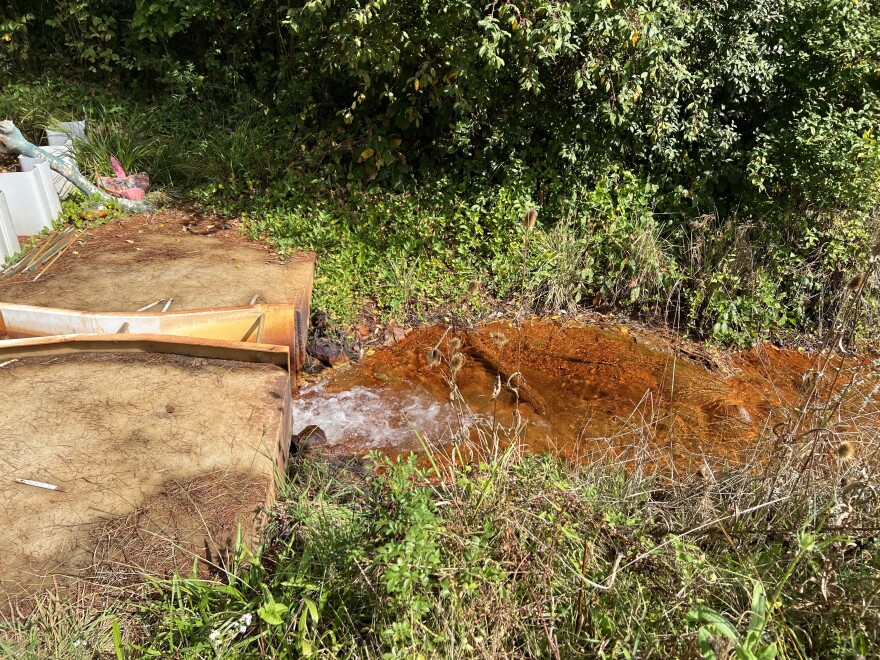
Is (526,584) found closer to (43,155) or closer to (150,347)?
(150,347)

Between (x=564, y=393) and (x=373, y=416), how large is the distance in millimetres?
1452

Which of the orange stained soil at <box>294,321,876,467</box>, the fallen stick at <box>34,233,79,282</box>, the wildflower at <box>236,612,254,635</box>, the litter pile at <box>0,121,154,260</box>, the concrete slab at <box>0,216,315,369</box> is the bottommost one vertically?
the orange stained soil at <box>294,321,876,467</box>

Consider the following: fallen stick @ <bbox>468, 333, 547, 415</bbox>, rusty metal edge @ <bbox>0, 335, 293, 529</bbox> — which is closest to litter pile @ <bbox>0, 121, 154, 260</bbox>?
rusty metal edge @ <bbox>0, 335, 293, 529</bbox>

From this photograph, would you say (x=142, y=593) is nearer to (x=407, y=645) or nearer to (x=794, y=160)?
(x=407, y=645)

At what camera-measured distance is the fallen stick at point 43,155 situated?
5.57 metres

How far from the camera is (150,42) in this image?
7.26m

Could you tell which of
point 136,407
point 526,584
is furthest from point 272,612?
point 136,407

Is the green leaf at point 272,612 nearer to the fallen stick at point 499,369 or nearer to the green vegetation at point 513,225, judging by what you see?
the green vegetation at point 513,225

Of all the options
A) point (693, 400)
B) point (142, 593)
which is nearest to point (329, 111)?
point (693, 400)

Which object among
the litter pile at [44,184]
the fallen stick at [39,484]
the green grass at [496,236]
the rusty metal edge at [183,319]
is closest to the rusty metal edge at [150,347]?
the rusty metal edge at [183,319]

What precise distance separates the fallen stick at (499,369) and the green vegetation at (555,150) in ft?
1.73

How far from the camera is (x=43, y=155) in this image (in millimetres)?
5590

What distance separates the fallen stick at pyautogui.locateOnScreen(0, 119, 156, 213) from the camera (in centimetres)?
557

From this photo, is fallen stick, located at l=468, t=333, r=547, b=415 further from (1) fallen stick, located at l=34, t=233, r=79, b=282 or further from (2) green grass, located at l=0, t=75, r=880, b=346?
(1) fallen stick, located at l=34, t=233, r=79, b=282
